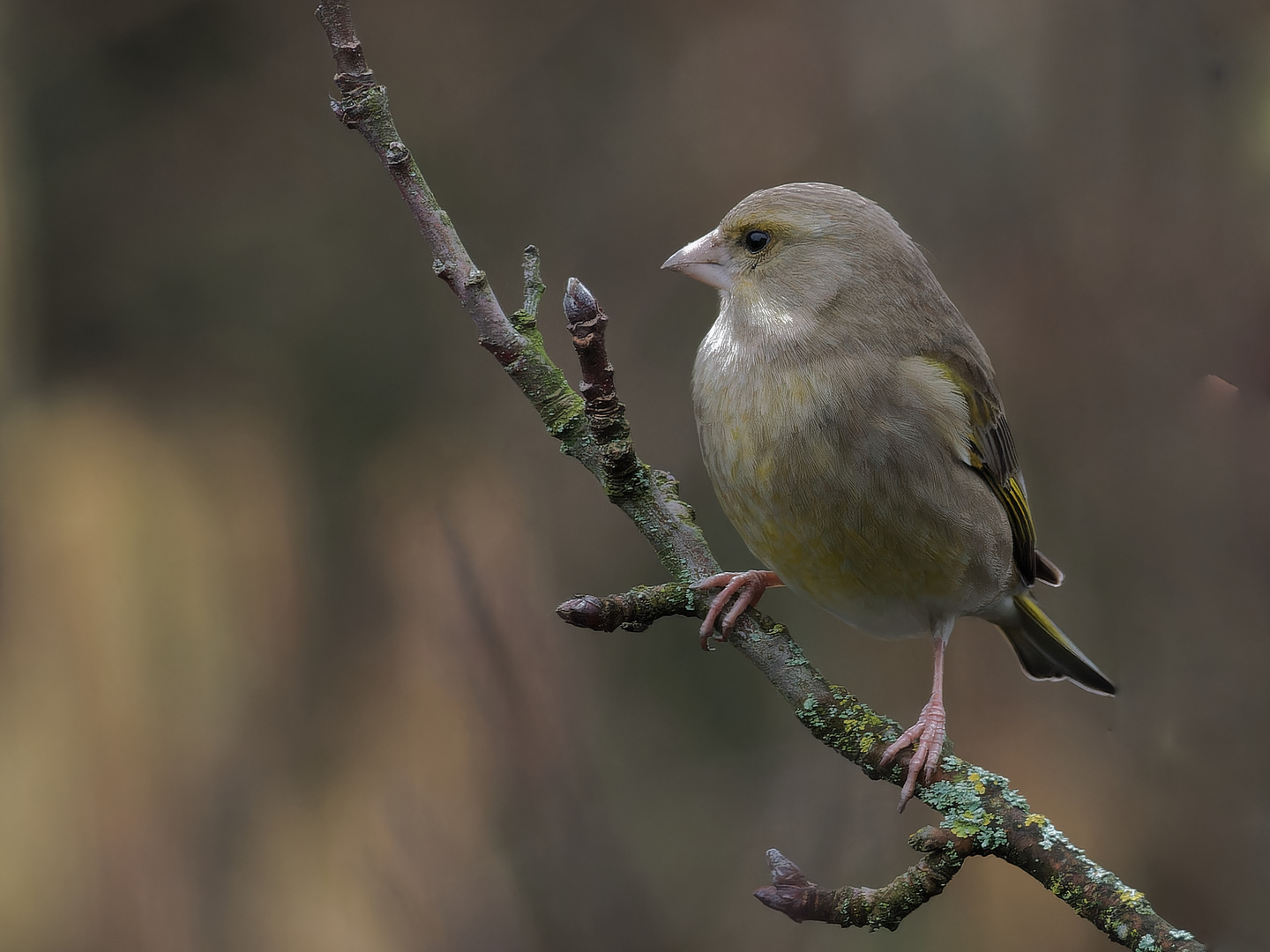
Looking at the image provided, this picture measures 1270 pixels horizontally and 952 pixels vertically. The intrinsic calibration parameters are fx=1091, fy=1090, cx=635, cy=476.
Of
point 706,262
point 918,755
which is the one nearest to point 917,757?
point 918,755

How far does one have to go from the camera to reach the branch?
1.75 m

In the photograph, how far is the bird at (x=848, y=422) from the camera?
241cm

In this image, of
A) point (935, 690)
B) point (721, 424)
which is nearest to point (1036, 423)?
point (935, 690)

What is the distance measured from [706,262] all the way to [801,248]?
0.24m

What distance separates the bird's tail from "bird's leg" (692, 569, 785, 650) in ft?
3.09

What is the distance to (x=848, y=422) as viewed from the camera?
7.91 feet

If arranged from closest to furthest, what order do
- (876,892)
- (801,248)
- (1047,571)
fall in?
1. (876,892)
2. (801,248)
3. (1047,571)

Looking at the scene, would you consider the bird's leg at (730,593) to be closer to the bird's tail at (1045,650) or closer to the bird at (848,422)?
the bird at (848,422)

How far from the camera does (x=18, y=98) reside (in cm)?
425

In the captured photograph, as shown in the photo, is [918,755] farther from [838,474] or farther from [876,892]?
[838,474]

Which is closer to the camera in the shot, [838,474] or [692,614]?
[692,614]

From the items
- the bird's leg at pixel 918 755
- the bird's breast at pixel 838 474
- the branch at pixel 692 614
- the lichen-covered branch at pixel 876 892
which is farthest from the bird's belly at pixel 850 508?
the lichen-covered branch at pixel 876 892

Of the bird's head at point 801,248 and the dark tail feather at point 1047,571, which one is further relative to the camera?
the dark tail feather at point 1047,571

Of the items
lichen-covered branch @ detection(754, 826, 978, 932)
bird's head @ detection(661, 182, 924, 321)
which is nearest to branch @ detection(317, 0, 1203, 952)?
lichen-covered branch @ detection(754, 826, 978, 932)
